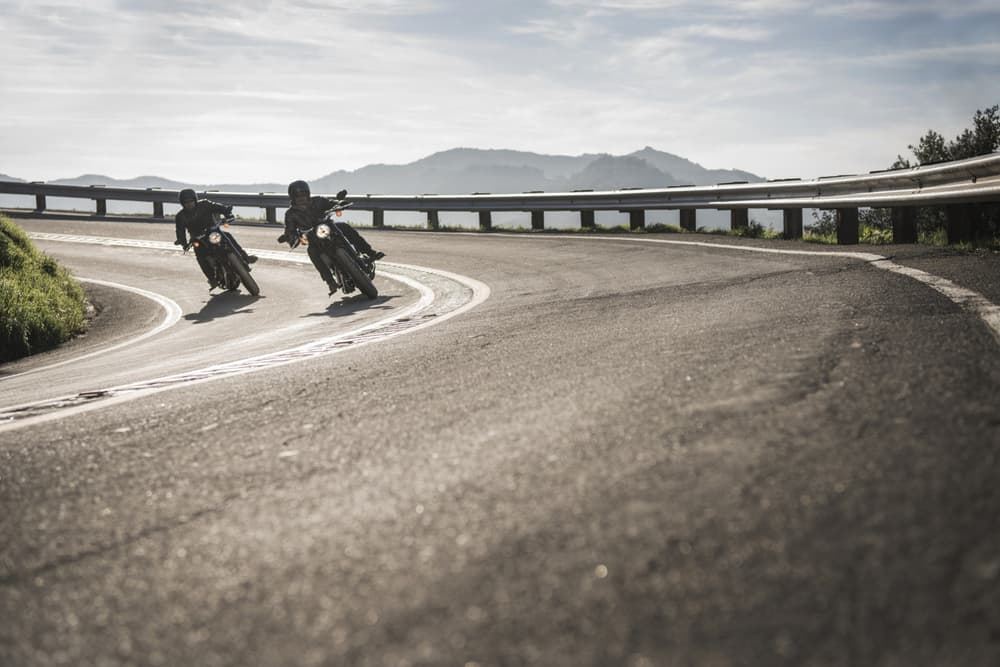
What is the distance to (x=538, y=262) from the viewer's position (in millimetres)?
14305

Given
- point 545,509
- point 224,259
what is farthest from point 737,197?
point 545,509

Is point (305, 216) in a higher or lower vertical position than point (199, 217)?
lower

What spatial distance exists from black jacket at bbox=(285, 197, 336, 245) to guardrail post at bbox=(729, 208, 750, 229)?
29.1ft

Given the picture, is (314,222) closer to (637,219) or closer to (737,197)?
(737,197)

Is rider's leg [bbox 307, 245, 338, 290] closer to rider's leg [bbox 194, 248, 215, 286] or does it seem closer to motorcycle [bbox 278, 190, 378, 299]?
motorcycle [bbox 278, 190, 378, 299]

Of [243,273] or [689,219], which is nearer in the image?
[243,273]

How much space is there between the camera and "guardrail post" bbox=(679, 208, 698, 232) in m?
20.0

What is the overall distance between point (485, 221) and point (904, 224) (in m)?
15.4

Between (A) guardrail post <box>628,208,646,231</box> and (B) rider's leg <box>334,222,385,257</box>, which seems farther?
(A) guardrail post <box>628,208,646,231</box>

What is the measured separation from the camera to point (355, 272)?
12.1 m

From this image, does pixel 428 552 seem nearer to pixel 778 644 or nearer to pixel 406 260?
pixel 778 644

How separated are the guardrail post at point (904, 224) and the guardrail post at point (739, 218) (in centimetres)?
540

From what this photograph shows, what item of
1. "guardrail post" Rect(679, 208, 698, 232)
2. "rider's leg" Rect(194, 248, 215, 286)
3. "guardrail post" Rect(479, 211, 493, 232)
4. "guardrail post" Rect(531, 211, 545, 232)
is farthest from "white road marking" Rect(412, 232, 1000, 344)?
"guardrail post" Rect(479, 211, 493, 232)

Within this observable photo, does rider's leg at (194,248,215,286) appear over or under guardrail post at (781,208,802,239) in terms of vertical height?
under
